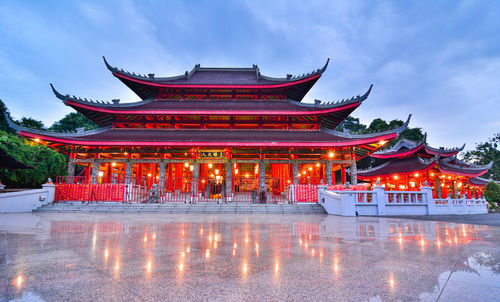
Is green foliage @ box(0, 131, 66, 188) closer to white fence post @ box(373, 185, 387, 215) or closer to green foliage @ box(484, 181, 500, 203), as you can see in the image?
white fence post @ box(373, 185, 387, 215)

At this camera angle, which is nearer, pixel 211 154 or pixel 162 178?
pixel 162 178

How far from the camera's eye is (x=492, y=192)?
21.0 meters

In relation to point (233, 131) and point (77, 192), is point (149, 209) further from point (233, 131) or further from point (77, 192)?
point (233, 131)

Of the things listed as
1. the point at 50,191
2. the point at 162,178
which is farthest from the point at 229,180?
the point at 50,191

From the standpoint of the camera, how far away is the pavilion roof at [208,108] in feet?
55.4

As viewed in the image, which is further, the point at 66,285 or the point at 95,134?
the point at 95,134

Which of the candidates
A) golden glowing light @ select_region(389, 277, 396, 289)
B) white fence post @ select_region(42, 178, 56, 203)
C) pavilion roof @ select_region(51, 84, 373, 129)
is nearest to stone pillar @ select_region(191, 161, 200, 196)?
pavilion roof @ select_region(51, 84, 373, 129)

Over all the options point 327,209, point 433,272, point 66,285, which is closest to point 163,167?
point 327,209

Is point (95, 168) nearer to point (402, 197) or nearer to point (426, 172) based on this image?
point (402, 197)

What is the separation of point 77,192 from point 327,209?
1489 cm

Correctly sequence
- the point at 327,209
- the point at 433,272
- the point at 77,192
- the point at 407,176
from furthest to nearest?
the point at 407,176
the point at 77,192
the point at 327,209
the point at 433,272

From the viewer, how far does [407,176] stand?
21109mm

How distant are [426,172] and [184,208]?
1969 cm

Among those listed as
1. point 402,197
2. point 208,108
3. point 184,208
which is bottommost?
point 184,208
